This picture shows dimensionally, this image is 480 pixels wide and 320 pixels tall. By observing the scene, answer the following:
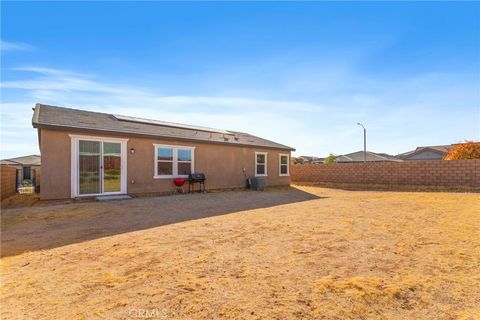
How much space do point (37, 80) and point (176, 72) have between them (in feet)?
18.7

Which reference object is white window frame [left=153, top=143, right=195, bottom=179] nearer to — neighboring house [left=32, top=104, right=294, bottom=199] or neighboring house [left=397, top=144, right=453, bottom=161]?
neighboring house [left=32, top=104, right=294, bottom=199]

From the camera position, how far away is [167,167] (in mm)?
13117

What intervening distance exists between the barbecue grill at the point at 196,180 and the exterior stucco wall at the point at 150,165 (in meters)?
0.52

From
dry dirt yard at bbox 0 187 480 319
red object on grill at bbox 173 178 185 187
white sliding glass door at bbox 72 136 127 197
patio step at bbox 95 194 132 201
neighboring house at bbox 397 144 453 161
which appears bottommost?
dry dirt yard at bbox 0 187 480 319

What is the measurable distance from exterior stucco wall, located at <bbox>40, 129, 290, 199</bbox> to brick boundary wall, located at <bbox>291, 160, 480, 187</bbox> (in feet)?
10.2

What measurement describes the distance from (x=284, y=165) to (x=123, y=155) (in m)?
11.7

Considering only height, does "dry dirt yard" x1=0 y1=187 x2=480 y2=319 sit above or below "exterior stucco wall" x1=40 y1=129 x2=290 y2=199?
below

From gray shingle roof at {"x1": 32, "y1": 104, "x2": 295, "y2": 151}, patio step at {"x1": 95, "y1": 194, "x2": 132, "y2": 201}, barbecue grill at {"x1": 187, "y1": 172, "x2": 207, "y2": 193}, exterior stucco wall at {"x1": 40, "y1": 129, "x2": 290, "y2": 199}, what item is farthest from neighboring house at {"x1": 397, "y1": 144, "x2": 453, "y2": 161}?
patio step at {"x1": 95, "y1": 194, "x2": 132, "y2": 201}

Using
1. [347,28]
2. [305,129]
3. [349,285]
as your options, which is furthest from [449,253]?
[305,129]

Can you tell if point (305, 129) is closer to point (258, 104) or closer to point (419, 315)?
point (258, 104)

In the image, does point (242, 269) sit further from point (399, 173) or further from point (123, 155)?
point (399, 173)

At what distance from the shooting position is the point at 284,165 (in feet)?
65.3

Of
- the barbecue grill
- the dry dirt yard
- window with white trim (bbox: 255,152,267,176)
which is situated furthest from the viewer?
window with white trim (bbox: 255,152,267,176)

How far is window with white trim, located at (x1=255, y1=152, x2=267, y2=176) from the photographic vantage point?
58.3ft
